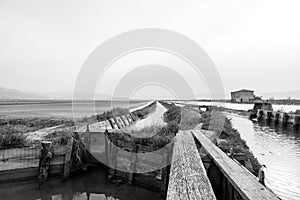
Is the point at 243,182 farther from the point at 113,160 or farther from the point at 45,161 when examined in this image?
the point at 45,161

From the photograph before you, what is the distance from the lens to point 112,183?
704 cm

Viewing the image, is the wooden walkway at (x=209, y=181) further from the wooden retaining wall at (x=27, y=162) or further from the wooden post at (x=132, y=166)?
the wooden retaining wall at (x=27, y=162)

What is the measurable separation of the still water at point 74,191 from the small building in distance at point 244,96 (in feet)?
266

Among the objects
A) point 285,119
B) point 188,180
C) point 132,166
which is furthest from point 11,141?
point 285,119

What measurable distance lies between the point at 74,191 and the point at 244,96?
8390 centimetres

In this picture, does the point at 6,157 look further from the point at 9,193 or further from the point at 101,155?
the point at 101,155

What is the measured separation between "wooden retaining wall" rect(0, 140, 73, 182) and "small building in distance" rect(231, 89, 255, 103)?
8160 centimetres

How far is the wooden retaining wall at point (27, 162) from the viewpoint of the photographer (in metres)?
6.95

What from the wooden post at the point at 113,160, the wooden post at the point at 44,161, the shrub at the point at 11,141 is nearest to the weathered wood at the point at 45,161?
the wooden post at the point at 44,161

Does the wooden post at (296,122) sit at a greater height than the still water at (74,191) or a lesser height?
greater

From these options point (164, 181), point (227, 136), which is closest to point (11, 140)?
point (164, 181)

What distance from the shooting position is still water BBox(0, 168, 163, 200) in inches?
244

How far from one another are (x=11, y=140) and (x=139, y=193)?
560cm

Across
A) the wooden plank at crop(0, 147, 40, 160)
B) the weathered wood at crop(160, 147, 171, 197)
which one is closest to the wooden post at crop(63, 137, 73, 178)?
the wooden plank at crop(0, 147, 40, 160)
